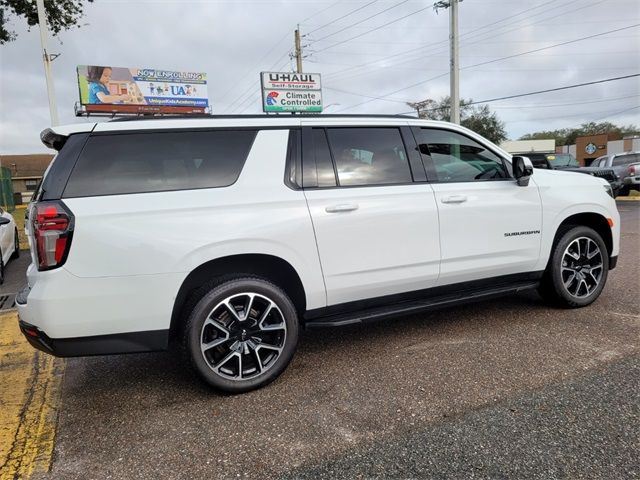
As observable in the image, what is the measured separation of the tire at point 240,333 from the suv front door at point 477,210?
1.42 metres

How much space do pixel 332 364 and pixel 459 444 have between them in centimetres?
129

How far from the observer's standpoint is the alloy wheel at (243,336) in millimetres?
3104

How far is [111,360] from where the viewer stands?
394 cm

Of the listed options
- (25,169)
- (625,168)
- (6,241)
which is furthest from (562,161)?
(25,169)

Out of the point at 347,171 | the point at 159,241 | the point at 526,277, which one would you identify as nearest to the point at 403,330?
the point at 526,277

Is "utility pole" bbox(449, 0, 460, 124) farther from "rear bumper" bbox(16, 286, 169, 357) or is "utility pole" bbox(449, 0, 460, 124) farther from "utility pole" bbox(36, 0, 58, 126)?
"rear bumper" bbox(16, 286, 169, 357)

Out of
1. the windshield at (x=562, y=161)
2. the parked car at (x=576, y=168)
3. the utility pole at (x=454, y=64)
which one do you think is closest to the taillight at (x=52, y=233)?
the parked car at (x=576, y=168)

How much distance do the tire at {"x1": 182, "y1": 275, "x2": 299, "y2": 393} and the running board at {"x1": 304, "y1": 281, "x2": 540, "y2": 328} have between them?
11.9 inches

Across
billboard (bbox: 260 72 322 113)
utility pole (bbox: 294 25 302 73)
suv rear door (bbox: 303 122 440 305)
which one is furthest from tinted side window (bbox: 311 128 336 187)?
utility pole (bbox: 294 25 302 73)

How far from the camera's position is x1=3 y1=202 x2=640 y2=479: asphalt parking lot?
2.38 m

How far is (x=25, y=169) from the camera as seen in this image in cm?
5666

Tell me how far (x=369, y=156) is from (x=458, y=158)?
3.14 feet

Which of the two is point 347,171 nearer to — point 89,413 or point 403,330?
point 403,330

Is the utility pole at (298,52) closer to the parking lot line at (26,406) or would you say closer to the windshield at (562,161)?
the windshield at (562,161)
